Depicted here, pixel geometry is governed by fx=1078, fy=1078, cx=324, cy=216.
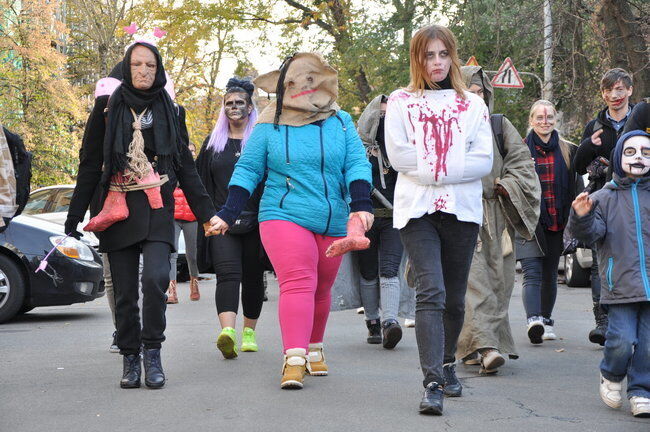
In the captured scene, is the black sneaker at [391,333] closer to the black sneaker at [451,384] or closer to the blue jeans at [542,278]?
the blue jeans at [542,278]

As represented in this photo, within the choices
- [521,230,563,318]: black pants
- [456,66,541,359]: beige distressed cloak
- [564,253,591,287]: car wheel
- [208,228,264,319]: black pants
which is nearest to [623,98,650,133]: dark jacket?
[456,66,541,359]: beige distressed cloak

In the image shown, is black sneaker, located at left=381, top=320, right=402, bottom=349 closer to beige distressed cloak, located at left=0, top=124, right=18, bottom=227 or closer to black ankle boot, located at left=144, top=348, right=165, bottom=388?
black ankle boot, located at left=144, top=348, right=165, bottom=388

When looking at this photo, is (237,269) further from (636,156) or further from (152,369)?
(636,156)

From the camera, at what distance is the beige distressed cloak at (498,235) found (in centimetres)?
698

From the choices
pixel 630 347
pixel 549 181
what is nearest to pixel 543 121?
pixel 549 181

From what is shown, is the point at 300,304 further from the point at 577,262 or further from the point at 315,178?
the point at 577,262

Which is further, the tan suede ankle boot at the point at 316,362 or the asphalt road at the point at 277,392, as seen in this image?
the tan suede ankle boot at the point at 316,362

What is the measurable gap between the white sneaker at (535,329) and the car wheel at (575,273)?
6881mm

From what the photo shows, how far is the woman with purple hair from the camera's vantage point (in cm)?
749

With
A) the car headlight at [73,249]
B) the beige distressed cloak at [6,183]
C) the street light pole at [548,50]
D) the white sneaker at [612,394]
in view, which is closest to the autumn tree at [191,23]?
the street light pole at [548,50]

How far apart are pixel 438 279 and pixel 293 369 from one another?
1.17 m

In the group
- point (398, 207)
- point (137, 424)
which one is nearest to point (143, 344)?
point (137, 424)

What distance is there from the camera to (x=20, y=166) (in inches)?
247

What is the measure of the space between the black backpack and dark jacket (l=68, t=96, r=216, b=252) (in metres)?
0.29
